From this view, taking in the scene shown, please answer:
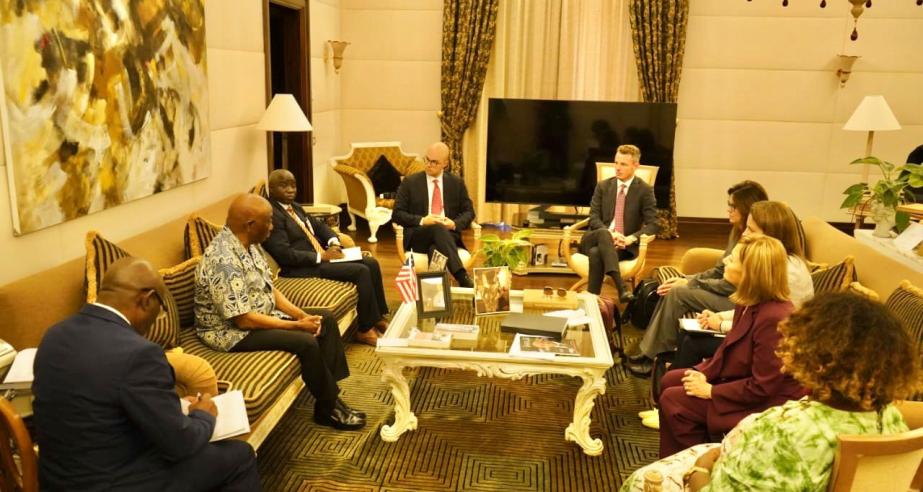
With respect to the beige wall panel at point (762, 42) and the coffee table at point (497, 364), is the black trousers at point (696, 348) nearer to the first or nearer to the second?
the coffee table at point (497, 364)

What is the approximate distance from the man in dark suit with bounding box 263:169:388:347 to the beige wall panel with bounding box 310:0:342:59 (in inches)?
126

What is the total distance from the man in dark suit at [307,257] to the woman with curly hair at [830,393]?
2.95 m

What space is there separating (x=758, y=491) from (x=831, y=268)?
8.27ft

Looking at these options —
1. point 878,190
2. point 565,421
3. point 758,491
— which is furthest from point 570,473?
point 878,190

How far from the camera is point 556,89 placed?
8.54 m

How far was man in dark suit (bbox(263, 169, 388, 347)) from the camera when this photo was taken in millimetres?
4719

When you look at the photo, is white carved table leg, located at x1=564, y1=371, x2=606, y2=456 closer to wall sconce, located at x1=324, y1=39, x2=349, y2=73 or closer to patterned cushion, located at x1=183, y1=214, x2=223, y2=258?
patterned cushion, located at x1=183, y1=214, x2=223, y2=258

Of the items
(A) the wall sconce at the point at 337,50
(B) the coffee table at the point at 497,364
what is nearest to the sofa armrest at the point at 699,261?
(B) the coffee table at the point at 497,364

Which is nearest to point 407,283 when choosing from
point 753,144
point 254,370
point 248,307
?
point 248,307

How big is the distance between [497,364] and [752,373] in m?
1.13

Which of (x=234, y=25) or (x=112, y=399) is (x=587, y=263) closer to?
(x=234, y=25)

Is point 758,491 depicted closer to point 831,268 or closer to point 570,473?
point 570,473

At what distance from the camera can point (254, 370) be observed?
3295 mm

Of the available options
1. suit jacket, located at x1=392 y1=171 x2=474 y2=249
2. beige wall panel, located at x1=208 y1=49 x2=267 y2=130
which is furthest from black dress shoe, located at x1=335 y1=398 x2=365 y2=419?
beige wall panel, located at x1=208 y1=49 x2=267 y2=130
